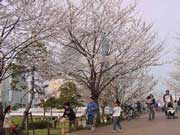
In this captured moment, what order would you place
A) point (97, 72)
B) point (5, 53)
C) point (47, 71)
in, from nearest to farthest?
point (5, 53)
point (47, 71)
point (97, 72)

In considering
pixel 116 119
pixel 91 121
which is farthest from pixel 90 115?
pixel 116 119

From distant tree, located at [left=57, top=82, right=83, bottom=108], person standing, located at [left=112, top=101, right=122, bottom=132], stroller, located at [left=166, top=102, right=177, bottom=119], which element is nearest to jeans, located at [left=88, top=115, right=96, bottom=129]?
person standing, located at [left=112, top=101, right=122, bottom=132]

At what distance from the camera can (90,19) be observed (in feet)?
82.0

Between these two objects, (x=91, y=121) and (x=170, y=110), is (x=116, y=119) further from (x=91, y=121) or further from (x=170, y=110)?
Result: (x=170, y=110)

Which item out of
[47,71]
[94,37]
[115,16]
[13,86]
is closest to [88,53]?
[94,37]

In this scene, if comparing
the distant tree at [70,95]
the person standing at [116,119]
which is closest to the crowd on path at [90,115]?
the person standing at [116,119]

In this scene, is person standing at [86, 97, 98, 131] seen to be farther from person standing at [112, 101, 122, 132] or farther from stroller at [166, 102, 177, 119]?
stroller at [166, 102, 177, 119]

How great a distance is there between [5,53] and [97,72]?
36.3 feet

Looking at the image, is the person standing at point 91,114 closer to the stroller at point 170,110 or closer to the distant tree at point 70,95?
the stroller at point 170,110

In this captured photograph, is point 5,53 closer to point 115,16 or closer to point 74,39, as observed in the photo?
point 74,39

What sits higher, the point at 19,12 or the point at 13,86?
the point at 19,12

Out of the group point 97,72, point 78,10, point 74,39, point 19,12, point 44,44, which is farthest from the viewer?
point 97,72

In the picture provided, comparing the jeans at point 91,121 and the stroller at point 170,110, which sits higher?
the stroller at point 170,110

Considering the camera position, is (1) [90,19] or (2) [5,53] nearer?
(2) [5,53]
